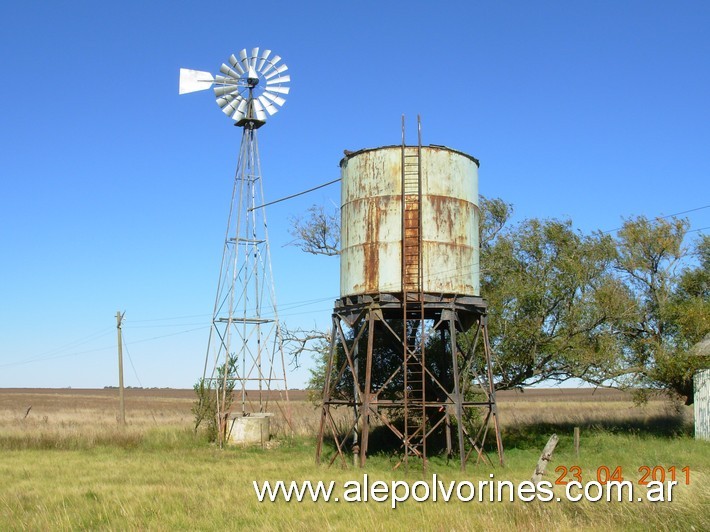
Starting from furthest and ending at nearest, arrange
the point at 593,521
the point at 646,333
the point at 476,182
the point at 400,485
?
1. the point at 646,333
2. the point at 476,182
3. the point at 400,485
4. the point at 593,521

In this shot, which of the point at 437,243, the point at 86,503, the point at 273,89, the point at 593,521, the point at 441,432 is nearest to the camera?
the point at 593,521

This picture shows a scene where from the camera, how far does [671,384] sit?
28.5 meters

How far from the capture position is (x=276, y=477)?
19.2 metres

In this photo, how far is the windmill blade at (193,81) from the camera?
29188 mm

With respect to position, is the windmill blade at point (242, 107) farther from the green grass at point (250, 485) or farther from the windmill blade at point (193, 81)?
the green grass at point (250, 485)

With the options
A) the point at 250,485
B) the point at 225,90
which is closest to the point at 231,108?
the point at 225,90

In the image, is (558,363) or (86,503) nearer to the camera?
(86,503)

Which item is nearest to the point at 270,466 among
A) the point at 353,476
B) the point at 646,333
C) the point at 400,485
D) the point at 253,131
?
the point at 353,476

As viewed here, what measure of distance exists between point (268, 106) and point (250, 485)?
1772 centimetres

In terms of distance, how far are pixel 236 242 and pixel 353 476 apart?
12.9 m

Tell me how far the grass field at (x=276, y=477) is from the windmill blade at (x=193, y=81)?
43.3 feet

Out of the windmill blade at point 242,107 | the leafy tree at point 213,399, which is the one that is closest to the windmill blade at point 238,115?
the windmill blade at point 242,107

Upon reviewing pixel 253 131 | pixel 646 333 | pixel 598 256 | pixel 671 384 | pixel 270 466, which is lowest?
pixel 270 466

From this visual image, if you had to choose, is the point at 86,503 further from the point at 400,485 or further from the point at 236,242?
the point at 236,242
